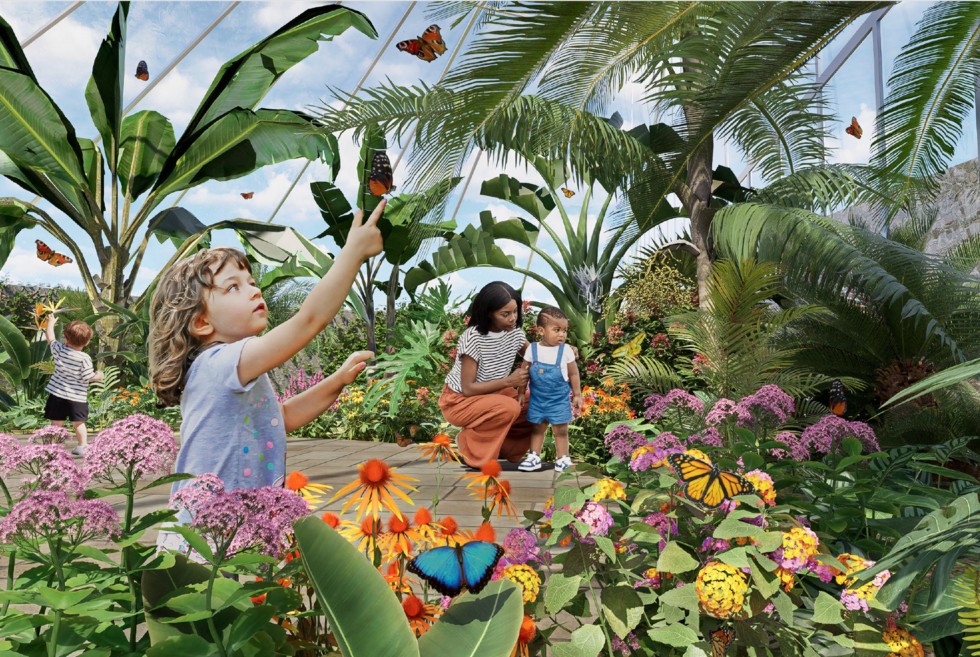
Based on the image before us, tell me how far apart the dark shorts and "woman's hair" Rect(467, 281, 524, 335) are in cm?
401

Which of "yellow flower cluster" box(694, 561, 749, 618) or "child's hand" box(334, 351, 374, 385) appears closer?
"yellow flower cluster" box(694, 561, 749, 618)

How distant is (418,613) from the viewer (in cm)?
117

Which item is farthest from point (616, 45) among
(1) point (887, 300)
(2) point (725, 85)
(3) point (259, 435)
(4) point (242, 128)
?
(4) point (242, 128)

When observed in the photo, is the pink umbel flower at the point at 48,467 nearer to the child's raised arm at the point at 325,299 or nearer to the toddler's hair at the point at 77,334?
the child's raised arm at the point at 325,299

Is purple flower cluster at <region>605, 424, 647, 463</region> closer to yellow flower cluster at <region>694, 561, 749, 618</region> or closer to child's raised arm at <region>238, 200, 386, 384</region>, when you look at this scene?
yellow flower cluster at <region>694, 561, 749, 618</region>

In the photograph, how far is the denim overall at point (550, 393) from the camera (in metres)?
4.63

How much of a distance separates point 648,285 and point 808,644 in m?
5.81

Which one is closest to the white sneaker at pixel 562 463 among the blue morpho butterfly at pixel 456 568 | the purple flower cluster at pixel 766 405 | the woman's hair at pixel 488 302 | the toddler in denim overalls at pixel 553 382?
the toddler in denim overalls at pixel 553 382

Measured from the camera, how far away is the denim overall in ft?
15.2

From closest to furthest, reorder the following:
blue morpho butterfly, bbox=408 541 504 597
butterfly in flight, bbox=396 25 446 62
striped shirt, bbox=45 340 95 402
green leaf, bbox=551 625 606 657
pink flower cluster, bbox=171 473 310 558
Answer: pink flower cluster, bbox=171 473 310 558, blue morpho butterfly, bbox=408 541 504 597, green leaf, bbox=551 625 606 657, striped shirt, bbox=45 340 95 402, butterfly in flight, bbox=396 25 446 62

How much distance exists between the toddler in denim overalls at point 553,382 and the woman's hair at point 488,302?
1.35 feet

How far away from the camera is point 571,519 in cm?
132

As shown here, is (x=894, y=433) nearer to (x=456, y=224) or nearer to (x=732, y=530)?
(x=732, y=530)

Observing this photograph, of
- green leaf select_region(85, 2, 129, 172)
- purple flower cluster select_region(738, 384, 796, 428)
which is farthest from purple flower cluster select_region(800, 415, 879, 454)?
green leaf select_region(85, 2, 129, 172)
